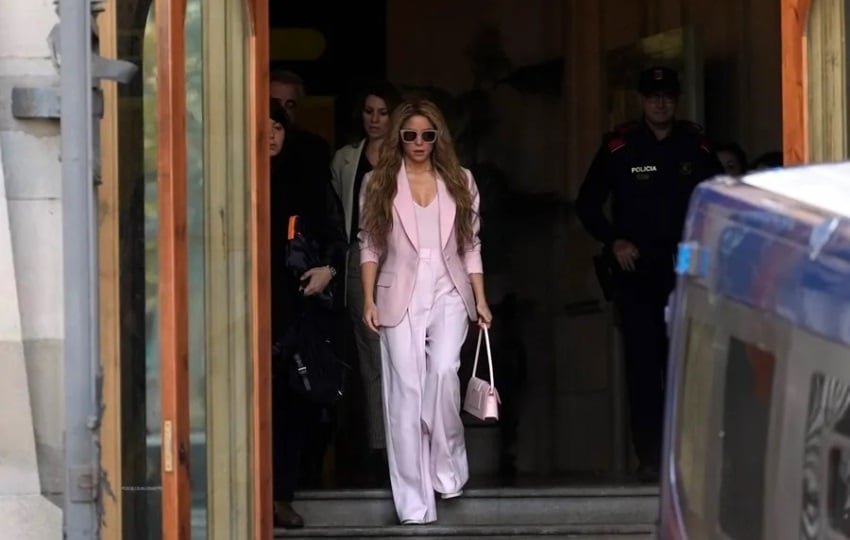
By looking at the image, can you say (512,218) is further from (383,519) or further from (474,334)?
(383,519)

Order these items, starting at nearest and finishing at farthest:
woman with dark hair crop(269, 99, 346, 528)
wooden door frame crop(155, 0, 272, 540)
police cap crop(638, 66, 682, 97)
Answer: wooden door frame crop(155, 0, 272, 540) → woman with dark hair crop(269, 99, 346, 528) → police cap crop(638, 66, 682, 97)

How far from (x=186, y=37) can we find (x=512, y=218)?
20.8ft

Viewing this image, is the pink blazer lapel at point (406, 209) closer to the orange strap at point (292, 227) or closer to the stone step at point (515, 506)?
the orange strap at point (292, 227)

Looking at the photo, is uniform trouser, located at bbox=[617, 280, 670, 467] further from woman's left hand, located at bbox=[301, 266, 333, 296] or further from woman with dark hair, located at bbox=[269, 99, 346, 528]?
woman's left hand, located at bbox=[301, 266, 333, 296]

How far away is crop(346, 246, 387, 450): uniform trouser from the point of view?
833 cm

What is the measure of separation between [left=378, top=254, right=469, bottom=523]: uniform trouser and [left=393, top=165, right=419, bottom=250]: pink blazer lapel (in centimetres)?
12

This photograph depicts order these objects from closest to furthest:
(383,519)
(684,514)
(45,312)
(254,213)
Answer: (684,514)
(45,312)
(254,213)
(383,519)

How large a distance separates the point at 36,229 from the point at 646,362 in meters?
3.42

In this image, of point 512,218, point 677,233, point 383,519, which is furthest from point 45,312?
point 512,218

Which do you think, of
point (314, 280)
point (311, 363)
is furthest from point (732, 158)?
point (311, 363)

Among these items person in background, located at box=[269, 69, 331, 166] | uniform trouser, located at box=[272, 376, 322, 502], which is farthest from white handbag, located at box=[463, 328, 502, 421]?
person in background, located at box=[269, 69, 331, 166]

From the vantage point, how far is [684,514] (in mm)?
3887

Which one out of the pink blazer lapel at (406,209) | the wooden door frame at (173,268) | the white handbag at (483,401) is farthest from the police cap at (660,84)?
the wooden door frame at (173,268)

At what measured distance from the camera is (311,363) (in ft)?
25.1
